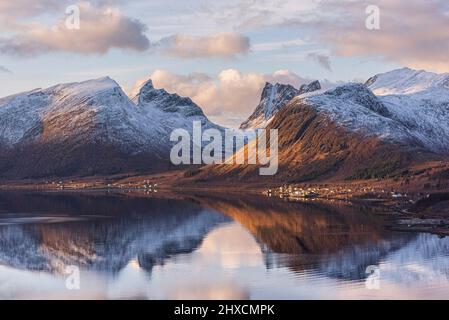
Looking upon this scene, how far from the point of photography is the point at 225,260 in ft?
406

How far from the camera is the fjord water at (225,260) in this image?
320 feet

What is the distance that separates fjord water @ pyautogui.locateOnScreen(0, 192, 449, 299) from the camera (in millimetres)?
97500
